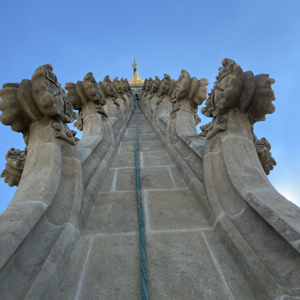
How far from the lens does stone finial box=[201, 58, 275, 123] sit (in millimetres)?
2035

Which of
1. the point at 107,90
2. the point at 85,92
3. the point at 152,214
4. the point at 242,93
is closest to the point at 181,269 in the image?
the point at 152,214

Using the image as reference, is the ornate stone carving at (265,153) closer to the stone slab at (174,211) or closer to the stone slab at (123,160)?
the stone slab at (174,211)

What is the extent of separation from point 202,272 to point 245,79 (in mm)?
1568

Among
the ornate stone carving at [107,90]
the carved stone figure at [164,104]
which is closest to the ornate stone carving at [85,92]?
the carved stone figure at [164,104]

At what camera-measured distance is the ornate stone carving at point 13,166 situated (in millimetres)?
2410

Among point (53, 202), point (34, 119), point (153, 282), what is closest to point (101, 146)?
point (34, 119)

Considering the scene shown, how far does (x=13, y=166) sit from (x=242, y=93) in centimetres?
231

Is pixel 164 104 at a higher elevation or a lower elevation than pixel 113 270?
higher

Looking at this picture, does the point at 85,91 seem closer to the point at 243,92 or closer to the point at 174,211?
the point at 243,92

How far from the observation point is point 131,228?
1712mm

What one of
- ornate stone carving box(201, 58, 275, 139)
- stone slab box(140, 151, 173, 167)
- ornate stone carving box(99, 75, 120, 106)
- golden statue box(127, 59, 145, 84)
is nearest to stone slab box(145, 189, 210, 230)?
ornate stone carving box(201, 58, 275, 139)

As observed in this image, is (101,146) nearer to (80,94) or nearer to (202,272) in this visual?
(80,94)

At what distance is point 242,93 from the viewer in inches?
82.4

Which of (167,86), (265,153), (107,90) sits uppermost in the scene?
(167,86)
